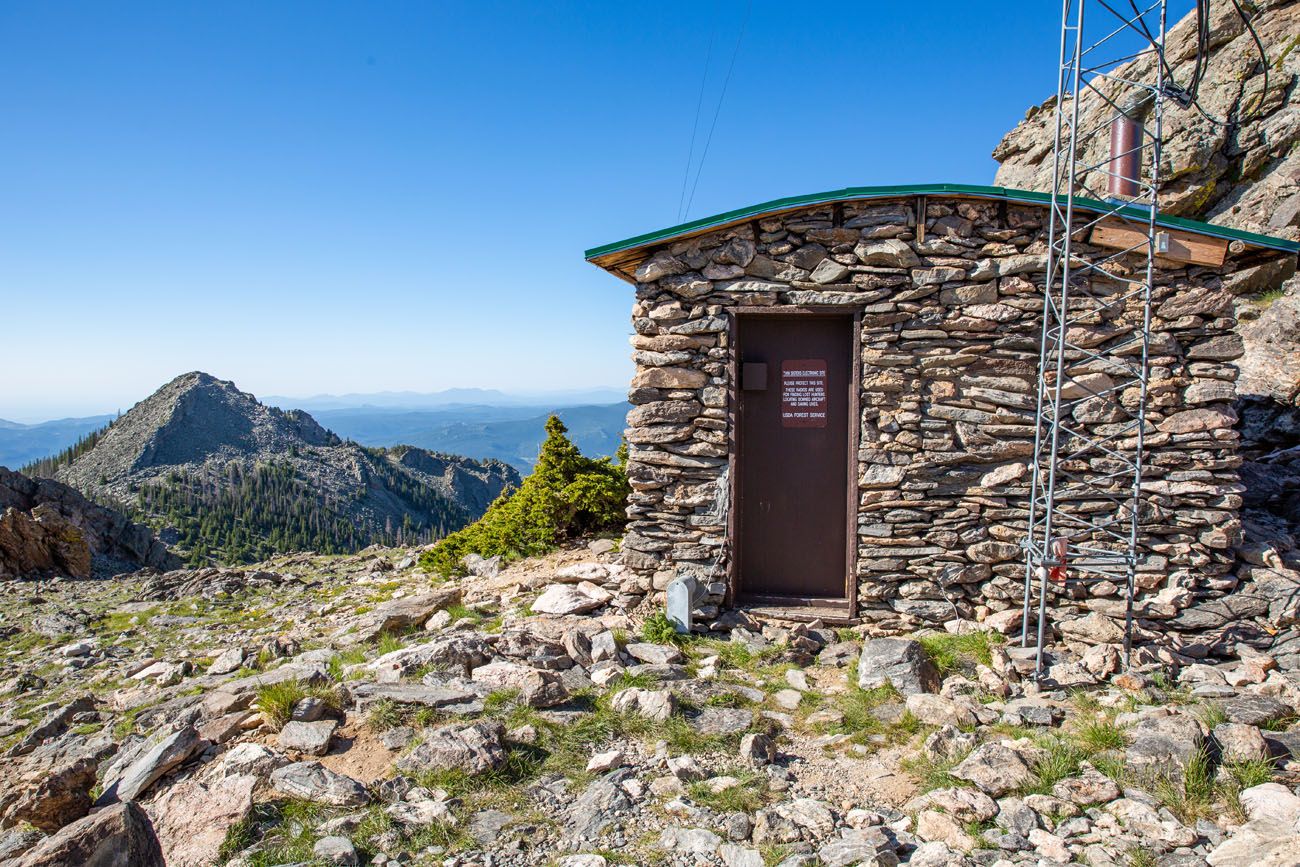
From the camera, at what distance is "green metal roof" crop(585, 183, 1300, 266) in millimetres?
6602

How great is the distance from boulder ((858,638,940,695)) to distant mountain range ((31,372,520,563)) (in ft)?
110

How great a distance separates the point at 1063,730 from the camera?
512cm

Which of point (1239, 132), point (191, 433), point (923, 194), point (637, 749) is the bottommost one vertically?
point (191, 433)

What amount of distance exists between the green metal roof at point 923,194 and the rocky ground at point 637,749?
11.9ft

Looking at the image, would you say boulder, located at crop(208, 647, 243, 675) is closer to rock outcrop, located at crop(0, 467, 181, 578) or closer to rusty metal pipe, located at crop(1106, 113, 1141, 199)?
rock outcrop, located at crop(0, 467, 181, 578)

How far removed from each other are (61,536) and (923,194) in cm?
1683

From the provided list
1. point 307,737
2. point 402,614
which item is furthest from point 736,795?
point 402,614

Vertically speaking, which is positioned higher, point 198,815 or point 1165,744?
point 1165,744

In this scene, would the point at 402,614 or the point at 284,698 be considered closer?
the point at 284,698

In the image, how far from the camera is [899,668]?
20.2 ft

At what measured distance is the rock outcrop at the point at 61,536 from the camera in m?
13.9

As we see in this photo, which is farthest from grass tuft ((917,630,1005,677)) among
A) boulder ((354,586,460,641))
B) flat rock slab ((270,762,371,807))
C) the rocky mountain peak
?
the rocky mountain peak

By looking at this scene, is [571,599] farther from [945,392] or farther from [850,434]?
[945,392]

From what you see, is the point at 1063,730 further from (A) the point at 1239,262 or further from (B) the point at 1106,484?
(A) the point at 1239,262
